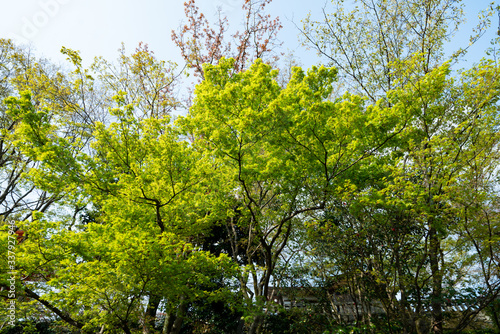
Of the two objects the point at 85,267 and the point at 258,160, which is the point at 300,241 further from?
the point at 85,267

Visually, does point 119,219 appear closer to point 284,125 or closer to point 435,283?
point 284,125

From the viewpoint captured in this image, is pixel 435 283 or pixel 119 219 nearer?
pixel 119 219

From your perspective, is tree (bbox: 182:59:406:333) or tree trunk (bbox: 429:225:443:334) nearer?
tree (bbox: 182:59:406:333)

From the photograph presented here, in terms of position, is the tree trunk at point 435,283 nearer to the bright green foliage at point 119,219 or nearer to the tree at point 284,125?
the tree at point 284,125

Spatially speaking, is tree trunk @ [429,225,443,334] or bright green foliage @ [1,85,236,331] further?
tree trunk @ [429,225,443,334]

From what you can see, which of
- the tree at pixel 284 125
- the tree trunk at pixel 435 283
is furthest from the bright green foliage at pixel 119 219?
the tree trunk at pixel 435 283

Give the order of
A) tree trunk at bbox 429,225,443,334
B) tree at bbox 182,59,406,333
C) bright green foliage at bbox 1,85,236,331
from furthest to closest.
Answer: tree trunk at bbox 429,225,443,334
tree at bbox 182,59,406,333
bright green foliage at bbox 1,85,236,331

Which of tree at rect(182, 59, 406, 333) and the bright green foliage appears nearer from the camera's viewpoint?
the bright green foliage

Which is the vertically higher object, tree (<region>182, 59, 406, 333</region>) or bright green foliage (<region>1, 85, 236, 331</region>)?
tree (<region>182, 59, 406, 333</region>)

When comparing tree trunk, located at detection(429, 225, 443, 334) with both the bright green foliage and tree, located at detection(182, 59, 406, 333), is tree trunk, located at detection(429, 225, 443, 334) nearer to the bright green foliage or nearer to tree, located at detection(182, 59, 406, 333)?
tree, located at detection(182, 59, 406, 333)

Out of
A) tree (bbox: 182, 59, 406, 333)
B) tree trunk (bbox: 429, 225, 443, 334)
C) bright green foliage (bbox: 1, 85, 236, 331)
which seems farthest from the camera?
tree trunk (bbox: 429, 225, 443, 334)

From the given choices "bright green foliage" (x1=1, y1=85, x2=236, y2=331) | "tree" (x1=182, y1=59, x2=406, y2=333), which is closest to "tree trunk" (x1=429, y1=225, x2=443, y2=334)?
"tree" (x1=182, y1=59, x2=406, y2=333)

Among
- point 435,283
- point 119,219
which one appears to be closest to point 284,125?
point 119,219

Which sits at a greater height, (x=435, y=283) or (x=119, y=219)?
(x=119, y=219)
